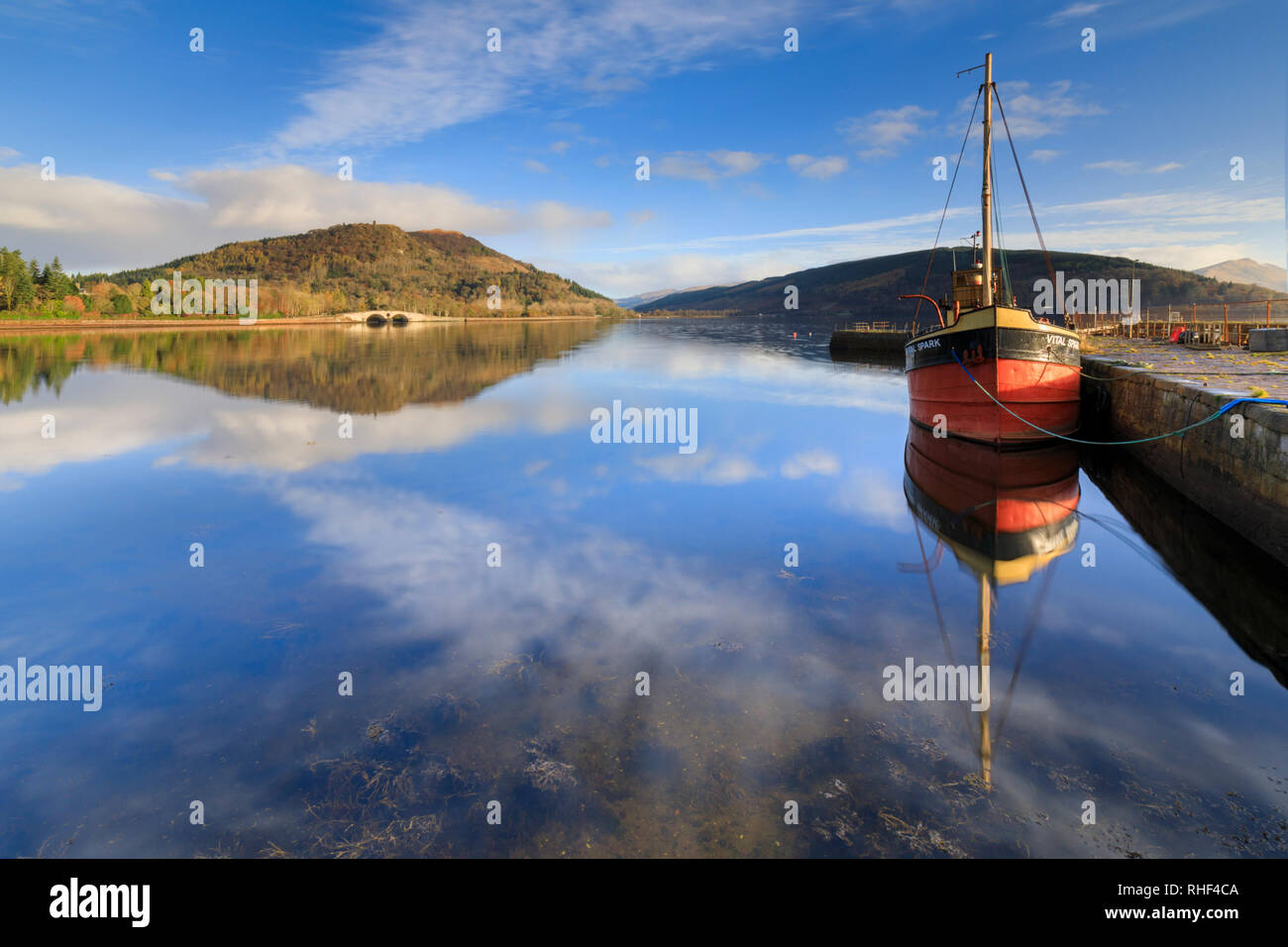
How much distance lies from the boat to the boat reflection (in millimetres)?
613

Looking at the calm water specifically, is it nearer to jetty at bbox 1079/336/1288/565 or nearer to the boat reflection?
the boat reflection

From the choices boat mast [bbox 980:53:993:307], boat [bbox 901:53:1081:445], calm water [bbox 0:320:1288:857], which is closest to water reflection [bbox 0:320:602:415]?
calm water [bbox 0:320:1288:857]

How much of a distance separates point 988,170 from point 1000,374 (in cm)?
766

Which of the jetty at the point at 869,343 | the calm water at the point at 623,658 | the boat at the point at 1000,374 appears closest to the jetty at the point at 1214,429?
the calm water at the point at 623,658

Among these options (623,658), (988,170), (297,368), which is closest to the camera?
(623,658)

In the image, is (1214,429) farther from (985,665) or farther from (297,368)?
(297,368)

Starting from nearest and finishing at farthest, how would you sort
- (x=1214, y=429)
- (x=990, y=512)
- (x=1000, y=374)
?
1. (x=1214, y=429)
2. (x=990, y=512)
3. (x=1000, y=374)

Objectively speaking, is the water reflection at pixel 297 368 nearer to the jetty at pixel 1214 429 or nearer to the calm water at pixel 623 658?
the calm water at pixel 623 658

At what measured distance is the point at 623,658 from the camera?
6.66m

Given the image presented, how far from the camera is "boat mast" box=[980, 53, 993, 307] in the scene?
20.1 meters

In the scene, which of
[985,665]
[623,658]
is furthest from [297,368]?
[985,665]
